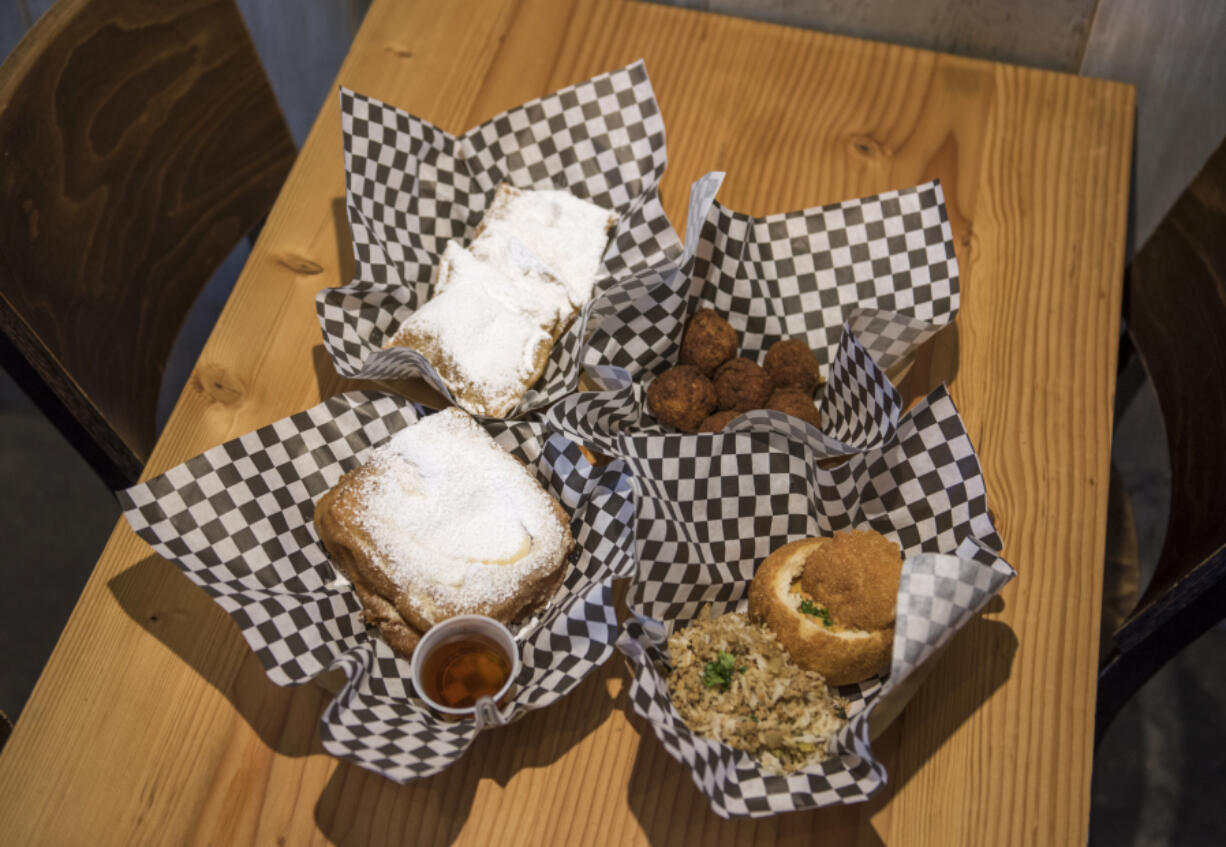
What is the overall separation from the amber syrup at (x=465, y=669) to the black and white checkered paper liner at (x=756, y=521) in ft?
0.67

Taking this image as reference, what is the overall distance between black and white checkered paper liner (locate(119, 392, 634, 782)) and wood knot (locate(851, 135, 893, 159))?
854mm

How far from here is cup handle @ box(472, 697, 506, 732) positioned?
45.6 inches

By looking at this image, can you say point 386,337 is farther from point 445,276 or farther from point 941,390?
point 941,390

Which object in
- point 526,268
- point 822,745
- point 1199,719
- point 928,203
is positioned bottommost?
point 1199,719

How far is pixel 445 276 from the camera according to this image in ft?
5.18

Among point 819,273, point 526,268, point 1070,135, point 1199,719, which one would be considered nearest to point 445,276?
point 526,268

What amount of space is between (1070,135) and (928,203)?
499mm

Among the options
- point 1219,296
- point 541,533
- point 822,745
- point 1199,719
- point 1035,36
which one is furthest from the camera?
point 1199,719

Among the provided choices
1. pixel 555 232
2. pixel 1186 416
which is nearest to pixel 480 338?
pixel 555 232

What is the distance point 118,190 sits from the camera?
175 cm

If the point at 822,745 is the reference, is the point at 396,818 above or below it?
below

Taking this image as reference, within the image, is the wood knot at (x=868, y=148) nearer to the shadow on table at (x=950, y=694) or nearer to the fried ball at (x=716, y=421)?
the fried ball at (x=716, y=421)

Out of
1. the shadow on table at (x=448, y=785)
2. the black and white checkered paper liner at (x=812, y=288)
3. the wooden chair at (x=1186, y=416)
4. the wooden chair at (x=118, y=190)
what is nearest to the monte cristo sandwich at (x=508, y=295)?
the black and white checkered paper liner at (x=812, y=288)

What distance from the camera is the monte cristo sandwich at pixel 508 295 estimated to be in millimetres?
1482
